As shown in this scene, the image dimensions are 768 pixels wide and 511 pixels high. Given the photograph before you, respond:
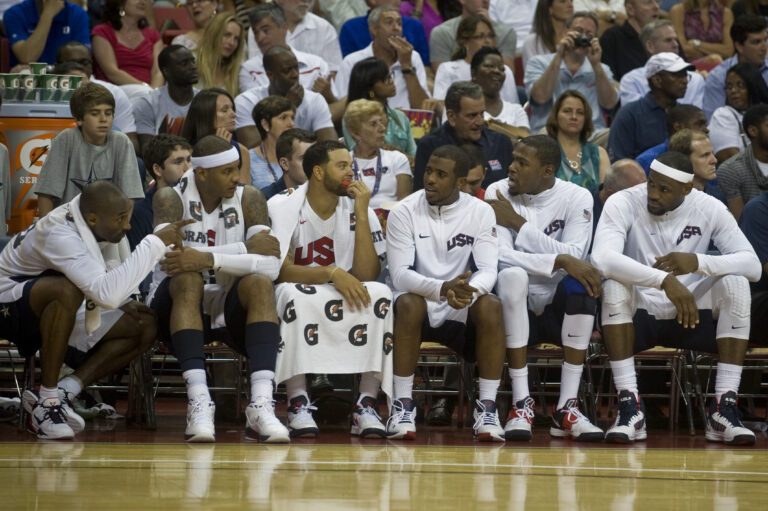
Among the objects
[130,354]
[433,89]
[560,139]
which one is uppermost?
[433,89]

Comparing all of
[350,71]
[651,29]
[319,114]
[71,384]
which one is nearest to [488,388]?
[71,384]

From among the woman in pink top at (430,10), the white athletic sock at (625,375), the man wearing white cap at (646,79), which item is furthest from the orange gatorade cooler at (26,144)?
the man wearing white cap at (646,79)

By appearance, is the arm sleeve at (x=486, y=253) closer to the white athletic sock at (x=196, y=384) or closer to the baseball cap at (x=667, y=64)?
the white athletic sock at (x=196, y=384)

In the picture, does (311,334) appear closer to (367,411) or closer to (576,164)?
(367,411)

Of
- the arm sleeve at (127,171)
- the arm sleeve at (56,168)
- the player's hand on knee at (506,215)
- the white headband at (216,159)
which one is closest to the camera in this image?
the white headband at (216,159)

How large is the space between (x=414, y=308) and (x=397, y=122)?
2.85 metres

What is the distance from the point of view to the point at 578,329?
20.5ft

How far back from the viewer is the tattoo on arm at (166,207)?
628 centimetres

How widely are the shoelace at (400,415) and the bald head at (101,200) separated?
1725 mm

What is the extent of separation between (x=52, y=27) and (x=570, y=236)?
5.07 m

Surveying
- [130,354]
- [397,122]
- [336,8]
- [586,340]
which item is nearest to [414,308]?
[586,340]

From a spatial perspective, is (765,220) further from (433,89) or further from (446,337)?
(433,89)

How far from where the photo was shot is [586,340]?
20.5 feet

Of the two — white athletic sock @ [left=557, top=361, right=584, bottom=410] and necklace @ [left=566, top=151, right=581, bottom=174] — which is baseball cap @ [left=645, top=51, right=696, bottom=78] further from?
white athletic sock @ [left=557, top=361, right=584, bottom=410]
